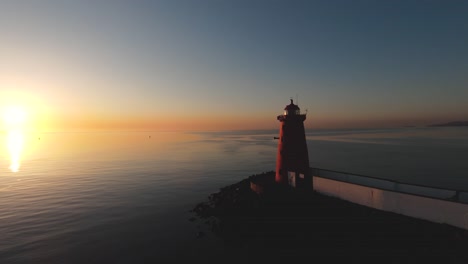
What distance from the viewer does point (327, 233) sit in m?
13.9

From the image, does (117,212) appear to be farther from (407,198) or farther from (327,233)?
(407,198)

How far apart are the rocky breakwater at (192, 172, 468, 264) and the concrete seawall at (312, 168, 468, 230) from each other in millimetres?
337

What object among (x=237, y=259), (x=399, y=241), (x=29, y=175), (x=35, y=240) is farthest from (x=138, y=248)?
(x=29, y=175)

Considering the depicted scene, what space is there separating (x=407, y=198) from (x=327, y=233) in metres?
4.49

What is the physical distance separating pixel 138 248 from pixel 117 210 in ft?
A: 28.9

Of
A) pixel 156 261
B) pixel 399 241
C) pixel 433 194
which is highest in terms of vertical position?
pixel 433 194

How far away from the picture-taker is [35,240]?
1642 centimetres

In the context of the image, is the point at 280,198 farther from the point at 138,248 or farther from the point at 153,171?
the point at 153,171

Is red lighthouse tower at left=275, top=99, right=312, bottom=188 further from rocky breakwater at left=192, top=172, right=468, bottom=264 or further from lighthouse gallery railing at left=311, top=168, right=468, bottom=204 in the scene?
lighthouse gallery railing at left=311, top=168, right=468, bottom=204

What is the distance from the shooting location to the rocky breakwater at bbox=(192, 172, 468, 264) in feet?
37.7

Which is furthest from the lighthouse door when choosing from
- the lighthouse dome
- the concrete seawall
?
the lighthouse dome

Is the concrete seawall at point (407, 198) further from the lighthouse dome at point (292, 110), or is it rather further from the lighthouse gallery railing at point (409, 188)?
the lighthouse dome at point (292, 110)

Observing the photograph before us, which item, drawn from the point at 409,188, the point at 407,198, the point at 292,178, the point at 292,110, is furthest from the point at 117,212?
the point at 409,188

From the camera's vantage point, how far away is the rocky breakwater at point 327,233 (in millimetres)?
11484
